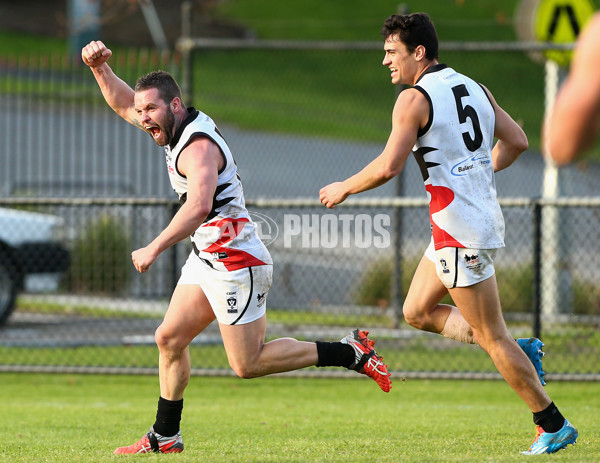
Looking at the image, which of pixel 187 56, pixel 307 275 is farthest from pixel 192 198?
pixel 187 56

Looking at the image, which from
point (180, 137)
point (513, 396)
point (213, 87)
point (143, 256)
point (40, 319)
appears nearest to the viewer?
point (143, 256)

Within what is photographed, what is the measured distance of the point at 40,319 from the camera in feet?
34.0

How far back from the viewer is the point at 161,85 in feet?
17.3

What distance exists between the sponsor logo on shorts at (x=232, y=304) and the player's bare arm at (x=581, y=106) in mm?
2492

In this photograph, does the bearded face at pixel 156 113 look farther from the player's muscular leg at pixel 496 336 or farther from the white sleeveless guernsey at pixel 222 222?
the player's muscular leg at pixel 496 336

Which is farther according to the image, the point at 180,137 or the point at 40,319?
the point at 40,319

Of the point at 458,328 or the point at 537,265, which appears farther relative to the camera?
the point at 537,265

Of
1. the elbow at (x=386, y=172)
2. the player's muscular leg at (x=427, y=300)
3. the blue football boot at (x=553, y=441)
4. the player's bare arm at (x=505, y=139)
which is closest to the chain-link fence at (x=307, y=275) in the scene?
the player's bare arm at (x=505, y=139)

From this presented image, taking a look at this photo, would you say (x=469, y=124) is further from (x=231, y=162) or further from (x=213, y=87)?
(x=213, y=87)

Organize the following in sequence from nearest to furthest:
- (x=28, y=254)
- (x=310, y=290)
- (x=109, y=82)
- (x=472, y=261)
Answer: (x=472, y=261) < (x=109, y=82) < (x=310, y=290) < (x=28, y=254)

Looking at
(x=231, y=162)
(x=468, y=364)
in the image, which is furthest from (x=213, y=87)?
(x=231, y=162)

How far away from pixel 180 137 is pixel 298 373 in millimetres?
3842

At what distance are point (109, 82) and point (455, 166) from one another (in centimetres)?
214

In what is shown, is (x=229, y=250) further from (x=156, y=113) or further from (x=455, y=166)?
(x=455, y=166)
